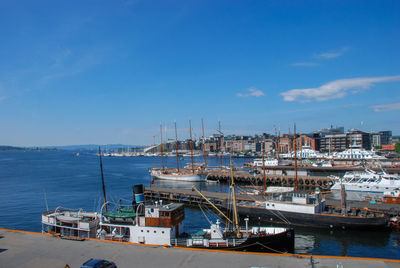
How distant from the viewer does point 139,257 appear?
18.0 m

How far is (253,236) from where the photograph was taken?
22.4 m

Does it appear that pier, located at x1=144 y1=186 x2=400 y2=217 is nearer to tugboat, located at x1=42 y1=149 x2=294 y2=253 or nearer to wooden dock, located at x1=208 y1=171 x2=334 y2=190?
tugboat, located at x1=42 y1=149 x2=294 y2=253

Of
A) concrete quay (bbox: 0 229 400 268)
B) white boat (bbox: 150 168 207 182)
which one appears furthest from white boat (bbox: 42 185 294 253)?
white boat (bbox: 150 168 207 182)

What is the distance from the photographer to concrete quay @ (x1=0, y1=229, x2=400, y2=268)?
16594 mm

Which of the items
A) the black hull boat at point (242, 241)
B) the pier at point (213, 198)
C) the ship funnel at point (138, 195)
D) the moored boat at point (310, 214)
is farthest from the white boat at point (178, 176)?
the black hull boat at point (242, 241)

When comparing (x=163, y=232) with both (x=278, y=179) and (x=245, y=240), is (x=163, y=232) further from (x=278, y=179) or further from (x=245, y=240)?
(x=278, y=179)

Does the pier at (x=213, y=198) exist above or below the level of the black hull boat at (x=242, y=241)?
below

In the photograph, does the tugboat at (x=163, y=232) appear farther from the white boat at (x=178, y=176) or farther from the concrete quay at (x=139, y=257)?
the white boat at (x=178, y=176)

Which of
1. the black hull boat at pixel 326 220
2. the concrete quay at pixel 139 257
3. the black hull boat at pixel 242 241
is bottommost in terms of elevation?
the black hull boat at pixel 326 220

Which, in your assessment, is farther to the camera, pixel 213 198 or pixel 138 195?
pixel 213 198

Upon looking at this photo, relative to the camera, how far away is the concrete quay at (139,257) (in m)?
16.6

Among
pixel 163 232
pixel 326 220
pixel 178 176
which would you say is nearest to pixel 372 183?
pixel 326 220

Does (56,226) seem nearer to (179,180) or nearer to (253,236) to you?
(253,236)

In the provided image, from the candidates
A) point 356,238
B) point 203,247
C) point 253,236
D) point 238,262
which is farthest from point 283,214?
point 238,262
